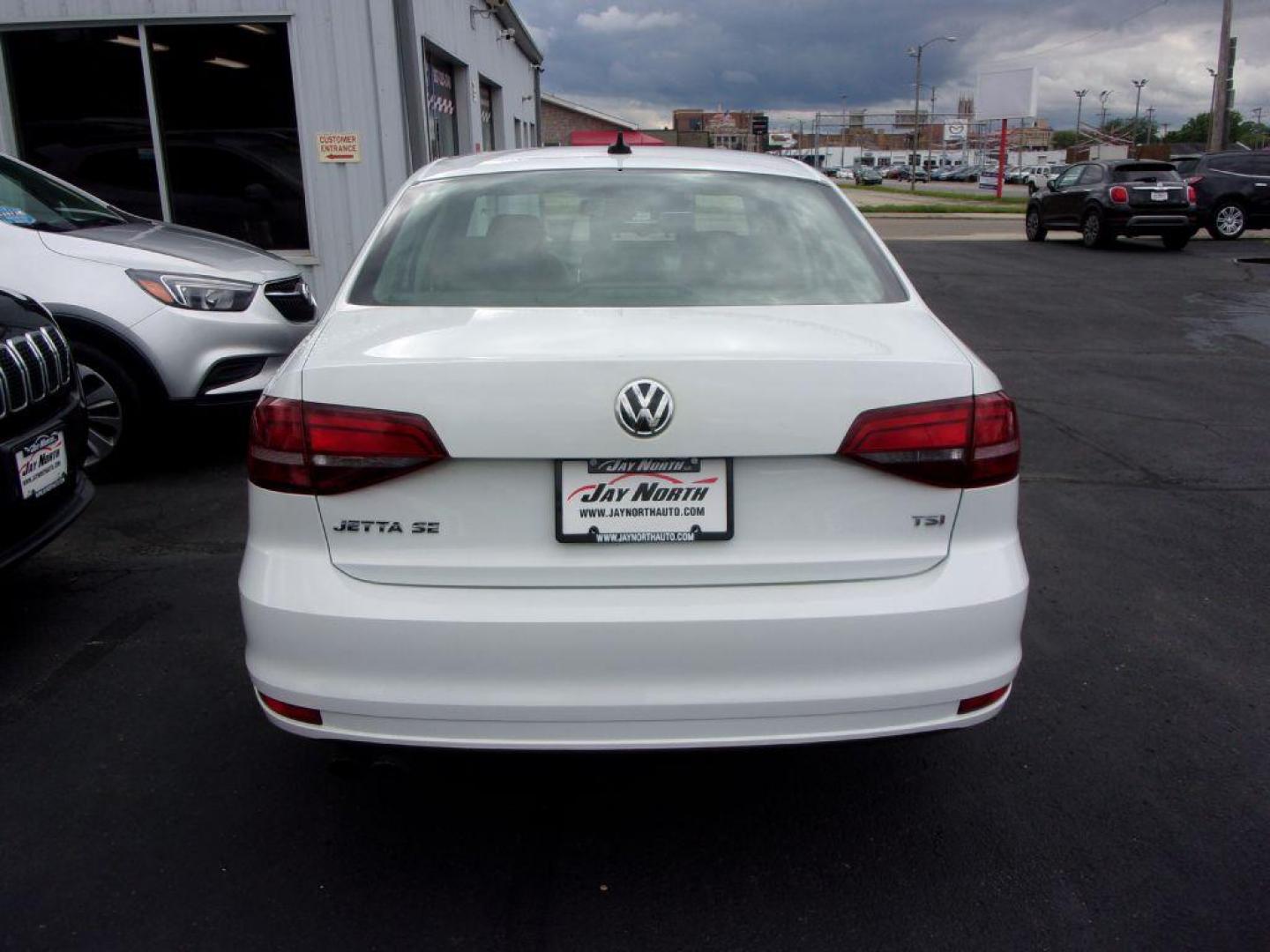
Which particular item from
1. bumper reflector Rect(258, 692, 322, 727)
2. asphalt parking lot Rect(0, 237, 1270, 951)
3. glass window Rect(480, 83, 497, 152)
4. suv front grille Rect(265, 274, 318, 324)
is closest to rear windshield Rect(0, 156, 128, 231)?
suv front grille Rect(265, 274, 318, 324)

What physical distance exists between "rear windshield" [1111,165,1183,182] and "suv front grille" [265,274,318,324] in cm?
1812

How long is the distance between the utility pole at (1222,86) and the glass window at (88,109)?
2968 centimetres

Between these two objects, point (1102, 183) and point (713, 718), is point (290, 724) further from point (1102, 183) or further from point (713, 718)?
point (1102, 183)

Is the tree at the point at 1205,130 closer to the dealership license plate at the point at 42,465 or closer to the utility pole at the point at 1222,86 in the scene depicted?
the utility pole at the point at 1222,86

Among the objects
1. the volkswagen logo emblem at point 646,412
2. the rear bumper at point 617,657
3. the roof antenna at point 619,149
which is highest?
the roof antenna at point 619,149

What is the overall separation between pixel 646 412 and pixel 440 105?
45.8 ft

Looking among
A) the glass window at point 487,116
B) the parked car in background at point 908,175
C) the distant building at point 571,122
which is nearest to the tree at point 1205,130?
the parked car in background at point 908,175

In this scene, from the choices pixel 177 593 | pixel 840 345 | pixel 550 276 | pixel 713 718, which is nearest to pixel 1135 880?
pixel 713 718

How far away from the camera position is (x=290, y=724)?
8.02ft

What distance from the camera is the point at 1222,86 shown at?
30156 millimetres

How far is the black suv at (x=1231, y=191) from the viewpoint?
71.2 feet

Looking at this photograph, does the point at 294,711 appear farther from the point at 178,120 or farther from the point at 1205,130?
the point at 1205,130

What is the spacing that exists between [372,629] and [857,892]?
1295 millimetres

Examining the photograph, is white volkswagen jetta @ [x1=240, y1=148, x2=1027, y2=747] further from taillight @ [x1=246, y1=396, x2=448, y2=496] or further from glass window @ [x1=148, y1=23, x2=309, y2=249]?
glass window @ [x1=148, y1=23, x2=309, y2=249]
